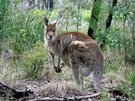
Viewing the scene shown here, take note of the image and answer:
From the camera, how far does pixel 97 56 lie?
7633 millimetres

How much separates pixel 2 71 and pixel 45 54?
3.79 ft

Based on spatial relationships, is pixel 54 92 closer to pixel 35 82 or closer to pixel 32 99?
pixel 32 99

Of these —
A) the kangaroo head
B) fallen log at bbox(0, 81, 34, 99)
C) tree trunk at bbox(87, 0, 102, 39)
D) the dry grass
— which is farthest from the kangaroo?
tree trunk at bbox(87, 0, 102, 39)

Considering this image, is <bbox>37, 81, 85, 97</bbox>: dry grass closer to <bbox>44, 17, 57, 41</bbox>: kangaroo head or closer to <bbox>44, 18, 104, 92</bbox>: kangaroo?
<bbox>44, 18, 104, 92</bbox>: kangaroo

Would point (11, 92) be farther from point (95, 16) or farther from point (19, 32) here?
point (95, 16)

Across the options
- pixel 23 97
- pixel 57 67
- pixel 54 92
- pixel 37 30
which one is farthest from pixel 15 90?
pixel 37 30

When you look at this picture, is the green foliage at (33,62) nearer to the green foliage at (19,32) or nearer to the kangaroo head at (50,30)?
the kangaroo head at (50,30)

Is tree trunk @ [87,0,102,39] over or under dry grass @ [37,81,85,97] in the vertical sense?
over

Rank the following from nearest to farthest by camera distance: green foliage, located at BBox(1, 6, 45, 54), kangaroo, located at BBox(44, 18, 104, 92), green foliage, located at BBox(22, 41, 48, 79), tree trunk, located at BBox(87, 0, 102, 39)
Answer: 1. kangaroo, located at BBox(44, 18, 104, 92)
2. green foliage, located at BBox(22, 41, 48, 79)
3. green foliage, located at BBox(1, 6, 45, 54)
4. tree trunk, located at BBox(87, 0, 102, 39)

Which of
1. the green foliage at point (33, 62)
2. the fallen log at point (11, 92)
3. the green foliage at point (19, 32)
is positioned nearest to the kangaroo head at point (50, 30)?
the green foliage at point (33, 62)

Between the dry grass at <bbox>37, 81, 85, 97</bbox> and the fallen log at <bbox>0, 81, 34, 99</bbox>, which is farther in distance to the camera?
the dry grass at <bbox>37, 81, 85, 97</bbox>

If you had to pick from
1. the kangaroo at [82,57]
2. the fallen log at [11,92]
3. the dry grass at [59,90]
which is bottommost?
the dry grass at [59,90]

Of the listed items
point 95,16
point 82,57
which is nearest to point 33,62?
point 82,57

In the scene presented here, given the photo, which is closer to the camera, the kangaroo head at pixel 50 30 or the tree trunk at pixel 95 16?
the kangaroo head at pixel 50 30
